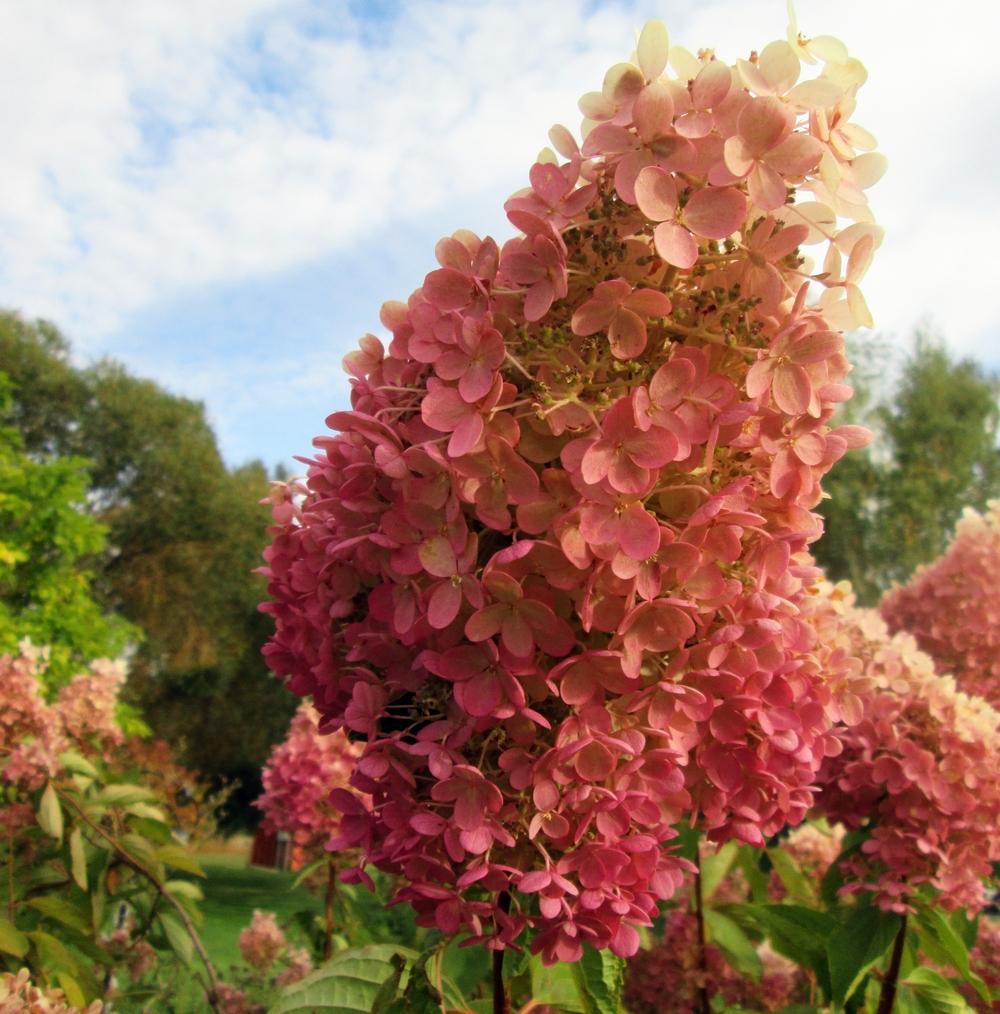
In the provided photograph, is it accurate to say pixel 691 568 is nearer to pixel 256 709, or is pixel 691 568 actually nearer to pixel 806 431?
pixel 806 431

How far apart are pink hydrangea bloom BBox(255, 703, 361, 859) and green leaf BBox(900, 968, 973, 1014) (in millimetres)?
1667

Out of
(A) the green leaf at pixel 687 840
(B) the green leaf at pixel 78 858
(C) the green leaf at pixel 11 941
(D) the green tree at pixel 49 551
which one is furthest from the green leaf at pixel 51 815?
(D) the green tree at pixel 49 551

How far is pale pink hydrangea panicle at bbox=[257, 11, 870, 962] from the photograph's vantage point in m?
0.93

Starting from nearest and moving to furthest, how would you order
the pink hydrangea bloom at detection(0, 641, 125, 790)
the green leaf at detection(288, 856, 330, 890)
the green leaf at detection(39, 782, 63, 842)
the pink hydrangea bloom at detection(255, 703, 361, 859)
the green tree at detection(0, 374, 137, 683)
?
the green leaf at detection(39, 782, 63, 842) < the pink hydrangea bloom at detection(0, 641, 125, 790) < the green leaf at detection(288, 856, 330, 890) < the pink hydrangea bloom at detection(255, 703, 361, 859) < the green tree at detection(0, 374, 137, 683)

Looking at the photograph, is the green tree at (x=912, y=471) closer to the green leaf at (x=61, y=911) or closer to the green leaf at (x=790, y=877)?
the green leaf at (x=790, y=877)

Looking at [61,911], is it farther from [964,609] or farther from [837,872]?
[964,609]

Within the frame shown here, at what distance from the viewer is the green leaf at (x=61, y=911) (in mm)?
1993

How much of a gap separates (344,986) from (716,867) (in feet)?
4.33

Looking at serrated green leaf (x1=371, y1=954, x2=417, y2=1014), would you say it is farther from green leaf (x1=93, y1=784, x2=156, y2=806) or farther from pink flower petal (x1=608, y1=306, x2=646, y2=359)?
green leaf (x1=93, y1=784, x2=156, y2=806)

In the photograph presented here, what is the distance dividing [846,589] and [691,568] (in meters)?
0.83

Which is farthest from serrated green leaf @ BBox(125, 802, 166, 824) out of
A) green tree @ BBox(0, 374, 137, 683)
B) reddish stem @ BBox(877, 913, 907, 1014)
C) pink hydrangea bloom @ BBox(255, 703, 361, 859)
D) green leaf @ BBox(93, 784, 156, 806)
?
green tree @ BBox(0, 374, 137, 683)

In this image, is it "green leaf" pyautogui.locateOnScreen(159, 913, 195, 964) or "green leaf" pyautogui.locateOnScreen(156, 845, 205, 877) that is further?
"green leaf" pyautogui.locateOnScreen(159, 913, 195, 964)

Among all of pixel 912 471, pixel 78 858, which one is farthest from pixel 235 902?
pixel 912 471

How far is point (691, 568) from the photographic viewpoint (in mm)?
936
